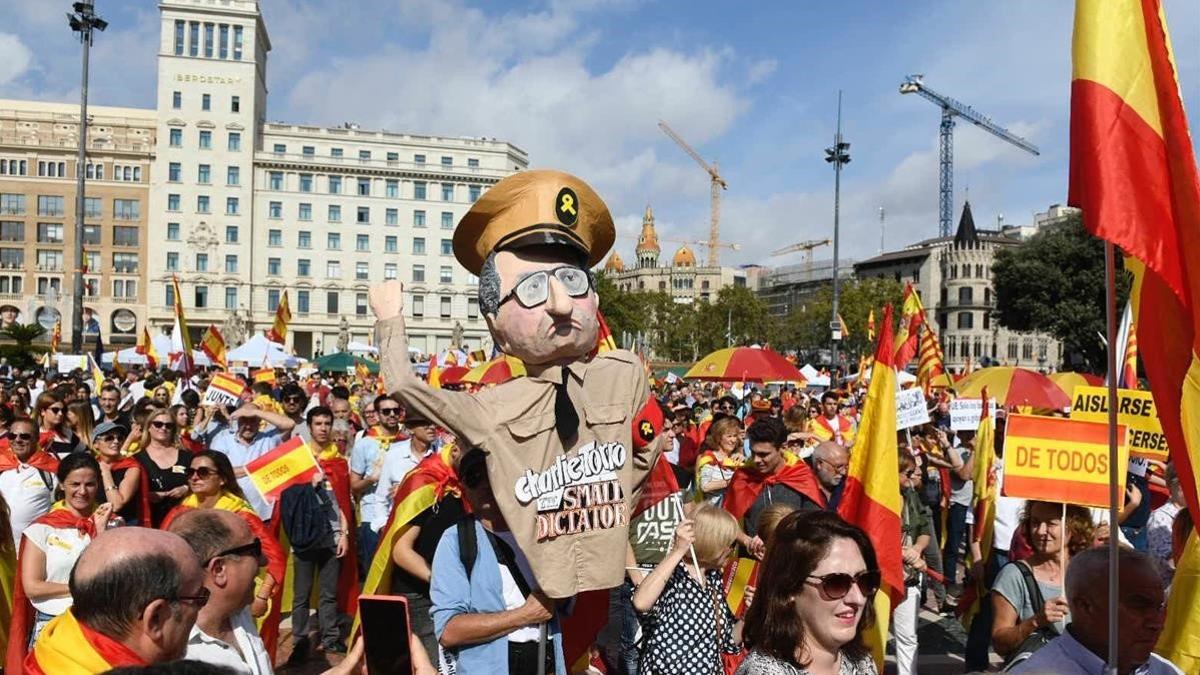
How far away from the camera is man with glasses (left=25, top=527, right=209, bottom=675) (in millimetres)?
2322

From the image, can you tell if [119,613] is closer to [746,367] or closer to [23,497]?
[23,497]

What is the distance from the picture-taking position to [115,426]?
6.77 metres

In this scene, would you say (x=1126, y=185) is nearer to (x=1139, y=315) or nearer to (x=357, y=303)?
(x=1139, y=315)

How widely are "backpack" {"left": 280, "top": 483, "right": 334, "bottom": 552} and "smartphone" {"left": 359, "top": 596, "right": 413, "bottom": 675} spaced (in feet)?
13.9

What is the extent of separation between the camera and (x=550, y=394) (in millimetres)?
3082

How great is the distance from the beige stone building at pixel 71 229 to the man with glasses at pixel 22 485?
7847cm

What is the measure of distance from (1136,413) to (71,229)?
8666 centimetres

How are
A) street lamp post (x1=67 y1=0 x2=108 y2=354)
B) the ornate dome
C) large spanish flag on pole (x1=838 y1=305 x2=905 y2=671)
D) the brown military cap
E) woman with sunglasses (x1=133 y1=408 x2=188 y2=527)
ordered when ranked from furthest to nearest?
the ornate dome < street lamp post (x1=67 y1=0 x2=108 y2=354) < woman with sunglasses (x1=133 y1=408 x2=188 y2=527) < large spanish flag on pole (x1=838 y1=305 x2=905 y2=671) < the brown military cap

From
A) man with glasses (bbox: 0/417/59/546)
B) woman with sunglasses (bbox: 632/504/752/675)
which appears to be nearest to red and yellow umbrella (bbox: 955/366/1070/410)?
woman with sunglasses (bbox: 632/504/752/675)

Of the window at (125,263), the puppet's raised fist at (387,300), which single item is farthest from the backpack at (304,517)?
the window at (125,263)

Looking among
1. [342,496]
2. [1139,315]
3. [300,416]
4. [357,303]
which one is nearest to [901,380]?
[300,416]

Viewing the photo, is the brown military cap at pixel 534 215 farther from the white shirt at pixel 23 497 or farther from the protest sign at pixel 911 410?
the protest sign at pixel 911 410

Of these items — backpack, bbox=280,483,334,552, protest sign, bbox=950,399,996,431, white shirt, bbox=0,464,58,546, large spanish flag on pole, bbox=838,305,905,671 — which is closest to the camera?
large spanish flag on pole, bbox=838,305,905,671

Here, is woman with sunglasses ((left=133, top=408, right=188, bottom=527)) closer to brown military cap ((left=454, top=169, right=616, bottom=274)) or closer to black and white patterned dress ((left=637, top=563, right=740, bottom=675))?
black and white patterned dress ((left=637, top=563, right=740, bottom=675))
